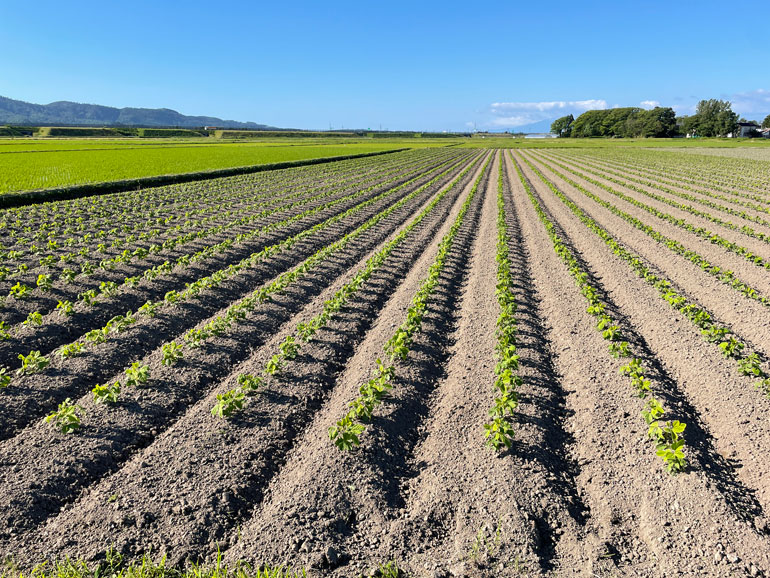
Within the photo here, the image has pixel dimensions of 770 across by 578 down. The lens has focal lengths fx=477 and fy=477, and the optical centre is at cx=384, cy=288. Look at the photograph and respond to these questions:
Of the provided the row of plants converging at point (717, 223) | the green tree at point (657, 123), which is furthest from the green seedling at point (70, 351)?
the green tree at point (657, 123)

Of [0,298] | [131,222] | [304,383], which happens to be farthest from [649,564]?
[131,222]

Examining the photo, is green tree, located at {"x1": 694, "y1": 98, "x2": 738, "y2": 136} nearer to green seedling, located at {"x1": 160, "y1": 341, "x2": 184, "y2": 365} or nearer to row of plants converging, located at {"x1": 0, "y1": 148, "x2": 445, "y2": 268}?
row of plants converging, located at {"x1": 0, "y1": 148, "x2": 445, "y2": 268}

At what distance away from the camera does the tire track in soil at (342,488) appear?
4.43 metres

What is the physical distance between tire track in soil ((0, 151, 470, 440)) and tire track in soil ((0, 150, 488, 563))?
5.06ft

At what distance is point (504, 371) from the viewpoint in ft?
23.0

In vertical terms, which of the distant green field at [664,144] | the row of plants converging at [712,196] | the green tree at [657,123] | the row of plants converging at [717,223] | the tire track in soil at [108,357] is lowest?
the tire track in soil at [108,357]

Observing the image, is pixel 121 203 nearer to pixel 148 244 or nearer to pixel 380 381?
pixel 148 244

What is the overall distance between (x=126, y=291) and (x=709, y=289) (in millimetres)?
14138

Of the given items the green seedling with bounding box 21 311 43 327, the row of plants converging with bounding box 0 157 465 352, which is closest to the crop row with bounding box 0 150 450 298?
the row of plants converging with bounding box 0 157 465 352

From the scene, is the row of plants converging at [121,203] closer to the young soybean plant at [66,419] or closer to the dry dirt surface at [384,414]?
the dry dirt surface at [384,414]

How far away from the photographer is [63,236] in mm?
16469

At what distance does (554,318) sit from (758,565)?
6.27m

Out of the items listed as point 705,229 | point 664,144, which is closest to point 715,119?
point 664,144

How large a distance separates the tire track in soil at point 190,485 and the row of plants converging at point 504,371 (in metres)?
2.58
